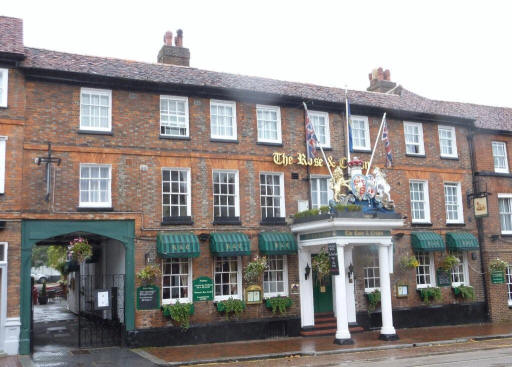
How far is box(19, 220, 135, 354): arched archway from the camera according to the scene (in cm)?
1619

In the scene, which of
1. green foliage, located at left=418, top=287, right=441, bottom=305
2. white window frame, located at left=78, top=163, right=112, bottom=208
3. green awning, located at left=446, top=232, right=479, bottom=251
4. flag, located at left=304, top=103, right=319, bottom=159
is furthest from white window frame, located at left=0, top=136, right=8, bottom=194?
green awning, located at left=446, top=232, right=479, bottom=251

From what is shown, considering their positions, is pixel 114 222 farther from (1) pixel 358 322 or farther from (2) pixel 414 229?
(2) pixel 414 229

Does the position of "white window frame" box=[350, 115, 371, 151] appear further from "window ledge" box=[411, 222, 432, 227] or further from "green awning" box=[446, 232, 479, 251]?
"green awning" box=[446, 232, 479, 251]

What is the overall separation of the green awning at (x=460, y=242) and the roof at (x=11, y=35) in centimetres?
1797

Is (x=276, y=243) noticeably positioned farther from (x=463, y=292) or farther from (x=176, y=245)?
(x=463, y=292)

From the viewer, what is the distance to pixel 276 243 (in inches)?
773

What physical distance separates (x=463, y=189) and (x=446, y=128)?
9.44 feet

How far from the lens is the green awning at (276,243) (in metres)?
19.5

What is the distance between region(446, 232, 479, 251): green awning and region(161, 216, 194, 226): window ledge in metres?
11.3

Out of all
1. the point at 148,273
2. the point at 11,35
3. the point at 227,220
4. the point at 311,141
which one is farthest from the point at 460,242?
the point at 11,35

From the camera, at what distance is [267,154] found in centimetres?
2070

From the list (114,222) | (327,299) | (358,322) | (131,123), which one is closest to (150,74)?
(131,123)

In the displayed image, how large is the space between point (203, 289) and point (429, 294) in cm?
973

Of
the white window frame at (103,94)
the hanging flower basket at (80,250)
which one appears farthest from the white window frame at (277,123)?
→ the hanging flower basket at (80,250)
